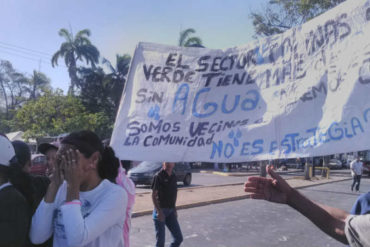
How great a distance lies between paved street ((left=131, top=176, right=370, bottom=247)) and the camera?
6891mm

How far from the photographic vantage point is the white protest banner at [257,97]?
1.96 metres

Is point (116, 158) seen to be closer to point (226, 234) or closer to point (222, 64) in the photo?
point (222, 64)

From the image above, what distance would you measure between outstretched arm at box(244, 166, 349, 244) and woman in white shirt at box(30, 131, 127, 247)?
831mm

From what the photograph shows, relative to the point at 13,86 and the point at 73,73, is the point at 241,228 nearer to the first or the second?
the point at 73,73

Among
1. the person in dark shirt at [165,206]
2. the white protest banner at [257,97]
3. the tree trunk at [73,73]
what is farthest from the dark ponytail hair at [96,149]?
the tree trunk at [73,73]

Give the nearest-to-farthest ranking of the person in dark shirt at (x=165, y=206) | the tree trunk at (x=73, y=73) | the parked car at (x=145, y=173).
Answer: the person in dark shirt at (x=165, y=206) → the parked car at (x=145, y=173) → the tree trunk at (x=73, y=73)

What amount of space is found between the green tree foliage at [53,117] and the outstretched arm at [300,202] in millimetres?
25691

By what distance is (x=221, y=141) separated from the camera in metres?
2.34

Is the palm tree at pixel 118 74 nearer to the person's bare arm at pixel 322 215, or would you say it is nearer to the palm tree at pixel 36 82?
the palm tree at pixel 36 82

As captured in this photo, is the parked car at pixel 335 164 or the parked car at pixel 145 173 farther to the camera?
the parked car at pixel 335 164

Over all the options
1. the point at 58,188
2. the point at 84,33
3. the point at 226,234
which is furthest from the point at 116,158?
the point at 84,33

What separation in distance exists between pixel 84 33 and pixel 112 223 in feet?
138

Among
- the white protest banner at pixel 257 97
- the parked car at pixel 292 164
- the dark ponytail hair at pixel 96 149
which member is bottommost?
the parked car at pixel 292 164

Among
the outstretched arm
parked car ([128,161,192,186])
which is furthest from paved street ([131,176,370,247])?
parked car ([128,161,192,186])
